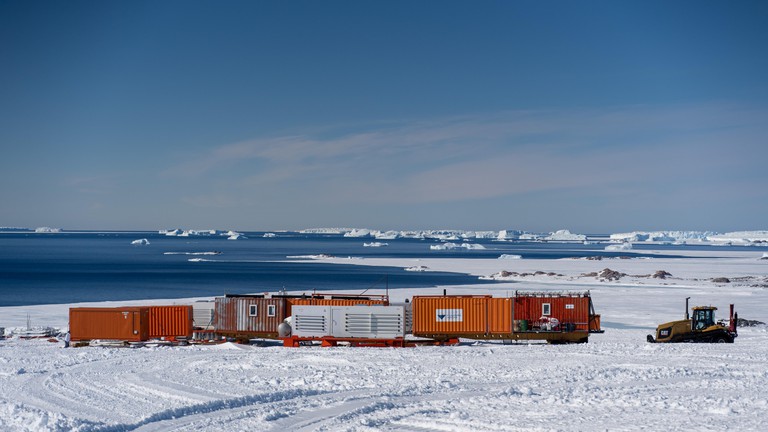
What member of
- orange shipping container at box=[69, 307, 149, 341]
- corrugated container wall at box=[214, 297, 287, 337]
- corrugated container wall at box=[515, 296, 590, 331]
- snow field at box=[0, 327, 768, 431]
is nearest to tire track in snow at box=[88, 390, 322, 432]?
snow field at box=[0, 327, 768, 431]


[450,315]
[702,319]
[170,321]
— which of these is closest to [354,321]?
[450,315]

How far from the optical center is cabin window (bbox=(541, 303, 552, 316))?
32125 millimetres

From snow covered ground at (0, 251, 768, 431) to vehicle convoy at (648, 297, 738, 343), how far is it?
101cm

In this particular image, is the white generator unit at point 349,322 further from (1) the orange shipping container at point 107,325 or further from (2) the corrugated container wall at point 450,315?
(1) the orange shipping container at point 107,325

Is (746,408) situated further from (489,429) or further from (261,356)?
(261,356)

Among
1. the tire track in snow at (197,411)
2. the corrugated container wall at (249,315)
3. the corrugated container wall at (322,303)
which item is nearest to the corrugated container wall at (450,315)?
the corrugated container wall at (322,303)

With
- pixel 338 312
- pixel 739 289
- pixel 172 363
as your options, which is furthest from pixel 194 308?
pixel 739 289

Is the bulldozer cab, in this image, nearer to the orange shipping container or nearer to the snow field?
the snow field

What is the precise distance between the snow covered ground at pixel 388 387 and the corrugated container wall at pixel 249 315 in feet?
8.47

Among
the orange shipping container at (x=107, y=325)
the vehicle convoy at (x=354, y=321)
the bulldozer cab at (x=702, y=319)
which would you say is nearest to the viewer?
the vehicle convoy at (x=354, y=321)

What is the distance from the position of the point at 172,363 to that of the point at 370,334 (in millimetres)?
9417

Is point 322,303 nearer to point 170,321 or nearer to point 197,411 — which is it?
point 170,321

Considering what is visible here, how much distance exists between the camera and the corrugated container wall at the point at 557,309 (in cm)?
3203

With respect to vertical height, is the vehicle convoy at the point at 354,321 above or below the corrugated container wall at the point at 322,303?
below
